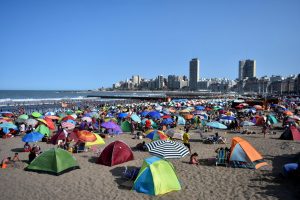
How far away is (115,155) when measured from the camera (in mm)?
10836

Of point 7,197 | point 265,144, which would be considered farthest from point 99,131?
point 7,197

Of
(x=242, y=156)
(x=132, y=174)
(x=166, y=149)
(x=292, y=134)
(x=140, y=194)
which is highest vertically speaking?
(x=166, y=149)

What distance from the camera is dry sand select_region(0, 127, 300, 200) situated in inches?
311

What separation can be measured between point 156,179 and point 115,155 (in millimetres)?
3200

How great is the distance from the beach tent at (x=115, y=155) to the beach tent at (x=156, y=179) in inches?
105

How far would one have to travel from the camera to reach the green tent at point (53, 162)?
9578 mm

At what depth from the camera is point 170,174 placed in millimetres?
8352

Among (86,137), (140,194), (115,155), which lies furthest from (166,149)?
(86,137)

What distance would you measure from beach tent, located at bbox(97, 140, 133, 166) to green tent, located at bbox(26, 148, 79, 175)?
4.27 feet

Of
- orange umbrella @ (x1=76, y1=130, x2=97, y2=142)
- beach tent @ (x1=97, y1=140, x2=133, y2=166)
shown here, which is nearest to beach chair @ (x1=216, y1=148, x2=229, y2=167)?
beach tent @ (x1=97, y1=140, x2=133, y2=166)

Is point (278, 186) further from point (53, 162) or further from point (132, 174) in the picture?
point (53, 162)

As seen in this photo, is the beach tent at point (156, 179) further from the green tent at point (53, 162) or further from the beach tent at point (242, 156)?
the beach tent at point (242, 156)

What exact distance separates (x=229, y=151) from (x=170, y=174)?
3.43 meters

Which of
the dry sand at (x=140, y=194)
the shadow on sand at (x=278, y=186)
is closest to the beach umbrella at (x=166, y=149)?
the dry sand at (x=140, y=194)
